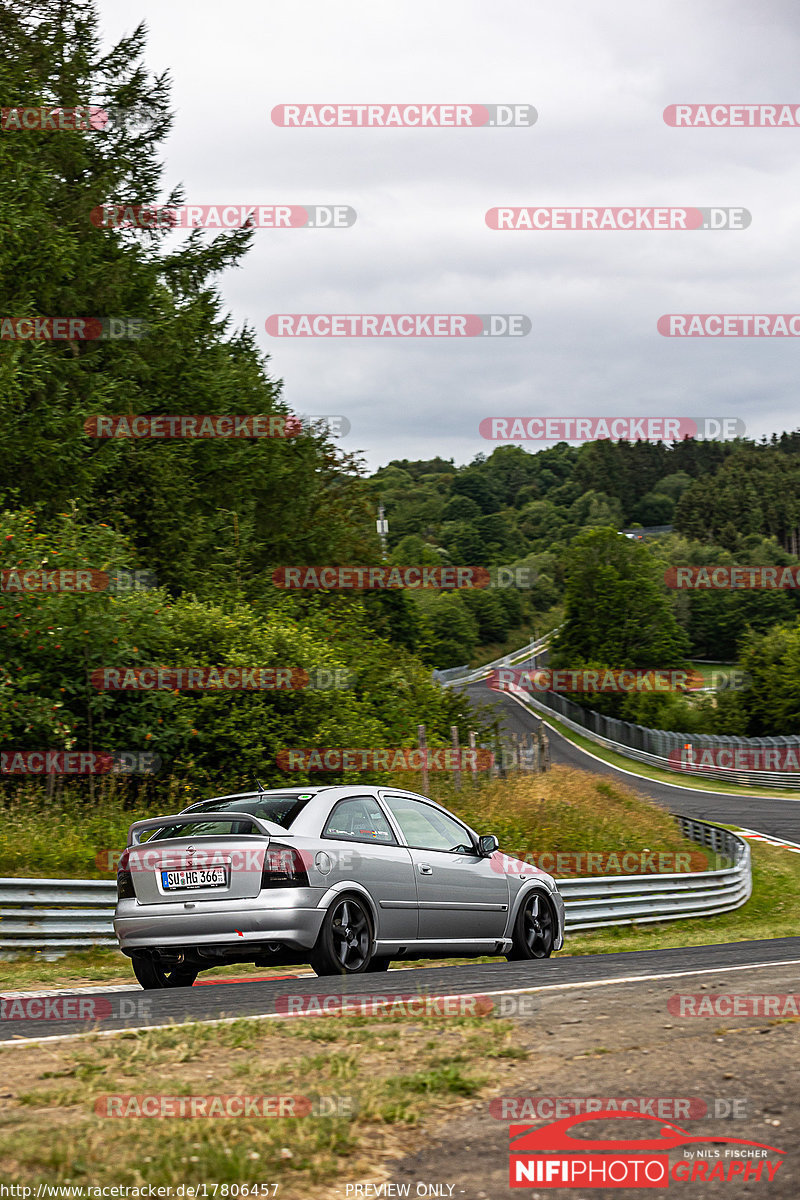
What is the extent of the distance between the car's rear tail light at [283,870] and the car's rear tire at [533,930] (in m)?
2.88

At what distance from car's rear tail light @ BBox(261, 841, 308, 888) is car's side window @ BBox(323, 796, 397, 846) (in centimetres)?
42

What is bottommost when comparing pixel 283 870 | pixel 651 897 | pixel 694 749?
pixel 694 749

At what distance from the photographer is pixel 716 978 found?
7766 mm

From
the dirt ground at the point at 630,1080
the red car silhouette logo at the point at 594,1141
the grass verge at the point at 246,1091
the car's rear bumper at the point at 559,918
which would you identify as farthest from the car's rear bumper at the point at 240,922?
the red car silhouette logo at the point at 594,1141

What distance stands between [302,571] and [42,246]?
1159cm

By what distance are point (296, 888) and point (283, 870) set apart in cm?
15

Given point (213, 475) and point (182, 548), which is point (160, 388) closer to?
point (213, 475)

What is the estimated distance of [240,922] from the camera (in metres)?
8.17

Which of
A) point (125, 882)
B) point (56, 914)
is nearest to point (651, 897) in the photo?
point (56, 914)

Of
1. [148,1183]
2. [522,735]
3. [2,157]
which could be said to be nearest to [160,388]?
[2,157]

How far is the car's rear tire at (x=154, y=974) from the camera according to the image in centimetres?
877

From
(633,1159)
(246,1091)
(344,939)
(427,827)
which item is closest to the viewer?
(633,1159)

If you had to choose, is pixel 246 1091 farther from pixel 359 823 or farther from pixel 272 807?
pixel 359 823

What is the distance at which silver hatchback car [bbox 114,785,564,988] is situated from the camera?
27.0 ft
